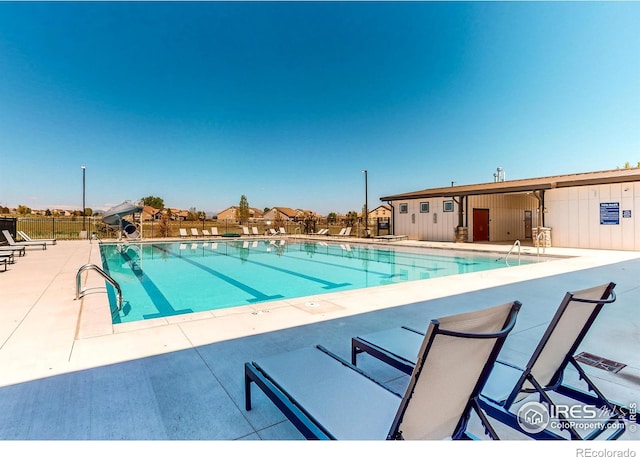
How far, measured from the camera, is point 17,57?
12.3m

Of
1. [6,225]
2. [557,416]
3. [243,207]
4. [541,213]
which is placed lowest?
[557,416]

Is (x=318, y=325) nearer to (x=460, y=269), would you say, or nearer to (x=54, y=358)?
(x=54, y=358)

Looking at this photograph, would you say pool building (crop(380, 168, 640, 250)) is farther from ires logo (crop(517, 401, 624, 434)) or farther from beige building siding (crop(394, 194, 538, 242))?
ires logo (crop(517, 401, 624, 434))

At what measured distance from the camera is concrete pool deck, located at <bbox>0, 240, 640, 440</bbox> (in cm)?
188

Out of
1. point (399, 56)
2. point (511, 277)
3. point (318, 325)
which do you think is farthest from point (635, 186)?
point (318, 325)

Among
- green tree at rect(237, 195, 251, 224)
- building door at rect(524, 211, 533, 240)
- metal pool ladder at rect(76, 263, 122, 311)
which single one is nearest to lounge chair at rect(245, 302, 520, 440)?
metal pool ladder at rect(76, 263, 122, 311)

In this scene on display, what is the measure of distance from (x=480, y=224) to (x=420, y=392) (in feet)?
56.2

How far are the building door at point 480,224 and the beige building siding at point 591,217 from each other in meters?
3.29

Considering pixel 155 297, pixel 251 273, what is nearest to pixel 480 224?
pixel 251 273

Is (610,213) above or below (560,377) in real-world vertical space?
above

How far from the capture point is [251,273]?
955 centimetres

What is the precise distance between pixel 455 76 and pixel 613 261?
1044 centimetres

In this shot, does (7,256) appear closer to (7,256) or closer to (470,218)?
(7,256)

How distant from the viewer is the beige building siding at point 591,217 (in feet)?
→ 36.9
